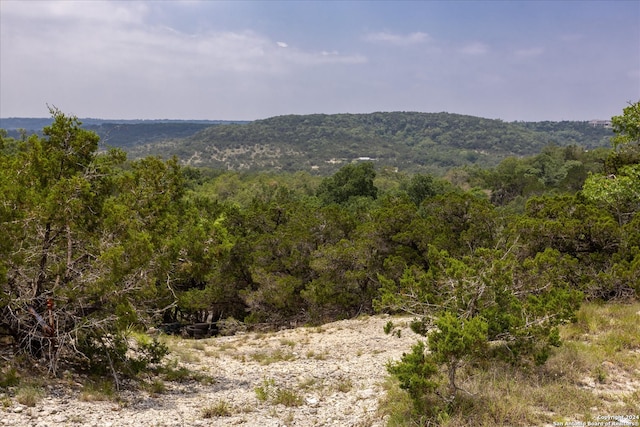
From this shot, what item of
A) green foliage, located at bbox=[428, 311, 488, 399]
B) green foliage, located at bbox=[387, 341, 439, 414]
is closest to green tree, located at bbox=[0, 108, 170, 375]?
green foliage, located at bbox=[387, 341, 439, 414]

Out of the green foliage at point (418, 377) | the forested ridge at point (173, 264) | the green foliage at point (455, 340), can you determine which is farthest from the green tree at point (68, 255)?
the green foliage at point (455, 340)

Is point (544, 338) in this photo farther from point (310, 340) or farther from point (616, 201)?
point (616, 201)

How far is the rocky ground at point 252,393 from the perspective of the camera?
6.09 meters

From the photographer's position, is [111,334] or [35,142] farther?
[111,334]

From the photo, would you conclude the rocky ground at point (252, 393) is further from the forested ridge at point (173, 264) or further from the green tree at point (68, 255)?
the green tree at point (68, 255)

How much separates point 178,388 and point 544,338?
6047 mm

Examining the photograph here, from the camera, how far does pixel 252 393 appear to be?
7.71 m

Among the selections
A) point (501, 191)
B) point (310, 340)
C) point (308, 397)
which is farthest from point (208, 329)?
point (501, 191)

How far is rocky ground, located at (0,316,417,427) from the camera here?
6.09 metres

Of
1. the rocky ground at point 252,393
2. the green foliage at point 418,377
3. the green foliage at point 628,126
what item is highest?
the green foliage at point 628,126

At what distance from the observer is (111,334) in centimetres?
790

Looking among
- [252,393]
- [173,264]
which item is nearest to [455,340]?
[252,393]

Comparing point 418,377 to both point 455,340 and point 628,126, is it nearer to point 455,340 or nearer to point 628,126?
point 455,340

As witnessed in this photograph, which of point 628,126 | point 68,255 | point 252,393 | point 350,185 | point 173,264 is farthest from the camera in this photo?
point 350,185
